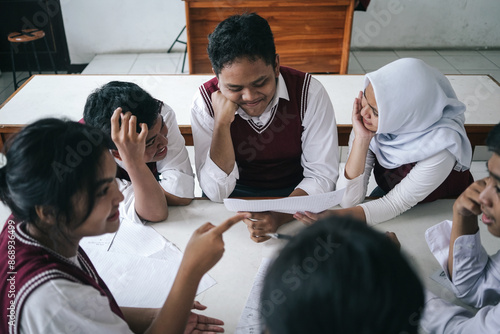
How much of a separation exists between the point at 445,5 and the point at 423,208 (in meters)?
4.28

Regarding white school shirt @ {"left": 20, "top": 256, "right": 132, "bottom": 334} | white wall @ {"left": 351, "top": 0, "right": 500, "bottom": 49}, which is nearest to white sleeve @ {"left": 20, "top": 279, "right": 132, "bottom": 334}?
white school shirt @ {"left": 20, "top": 256, "right": 132, "bottom": 334}

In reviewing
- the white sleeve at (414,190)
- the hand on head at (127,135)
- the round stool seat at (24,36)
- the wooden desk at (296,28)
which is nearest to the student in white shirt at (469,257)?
the white sleeve at (414,190)

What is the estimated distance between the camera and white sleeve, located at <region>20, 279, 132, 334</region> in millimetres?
811

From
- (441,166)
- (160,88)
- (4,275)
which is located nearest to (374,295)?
(4,275)

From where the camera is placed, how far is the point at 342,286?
1.89 feet

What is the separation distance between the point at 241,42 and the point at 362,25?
403 centimetres

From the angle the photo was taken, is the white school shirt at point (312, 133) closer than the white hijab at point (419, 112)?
No

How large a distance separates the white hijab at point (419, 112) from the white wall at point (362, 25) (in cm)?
381

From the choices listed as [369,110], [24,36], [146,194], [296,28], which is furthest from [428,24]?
[146,194]

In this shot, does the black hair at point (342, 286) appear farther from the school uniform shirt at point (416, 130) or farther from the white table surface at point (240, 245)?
the school uniform shirt at point (416, 130)

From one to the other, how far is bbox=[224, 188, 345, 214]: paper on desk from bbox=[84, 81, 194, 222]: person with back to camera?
279 millimetres

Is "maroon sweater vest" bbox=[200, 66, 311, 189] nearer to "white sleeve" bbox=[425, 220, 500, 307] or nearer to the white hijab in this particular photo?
the white hijab

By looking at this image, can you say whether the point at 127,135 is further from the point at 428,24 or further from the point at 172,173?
the point at 428,24

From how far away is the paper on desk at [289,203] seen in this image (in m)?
1.32
